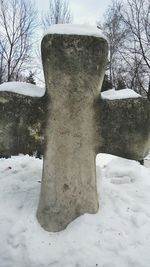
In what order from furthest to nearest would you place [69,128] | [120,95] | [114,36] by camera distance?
[114,36] < [120,95] < [69,128]

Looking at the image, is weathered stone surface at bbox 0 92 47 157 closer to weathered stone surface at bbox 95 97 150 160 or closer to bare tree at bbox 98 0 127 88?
weathered stone surface at bbox 95 97 150 160

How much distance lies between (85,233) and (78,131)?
107 cm

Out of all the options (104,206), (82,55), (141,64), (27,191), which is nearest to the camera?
(82,55)

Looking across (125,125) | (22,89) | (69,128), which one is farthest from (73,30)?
(125,125)

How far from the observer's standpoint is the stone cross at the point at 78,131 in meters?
3.45

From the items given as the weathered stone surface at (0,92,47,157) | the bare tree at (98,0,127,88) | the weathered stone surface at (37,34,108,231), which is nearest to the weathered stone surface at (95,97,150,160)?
the weathered stone surface at (37,34,108,231)

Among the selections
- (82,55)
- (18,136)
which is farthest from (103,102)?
(18,136)

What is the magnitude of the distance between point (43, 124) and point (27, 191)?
1157mm

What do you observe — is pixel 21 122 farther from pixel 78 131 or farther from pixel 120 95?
pixel 120 95

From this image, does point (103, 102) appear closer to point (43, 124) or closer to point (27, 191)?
point (43, 124)

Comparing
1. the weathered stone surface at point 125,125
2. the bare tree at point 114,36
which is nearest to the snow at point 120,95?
the weathered stone surface at point 125,125

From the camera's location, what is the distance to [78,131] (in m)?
3.51

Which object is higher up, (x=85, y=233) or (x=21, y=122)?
(x=21, y=122)

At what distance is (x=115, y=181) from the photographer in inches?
180
